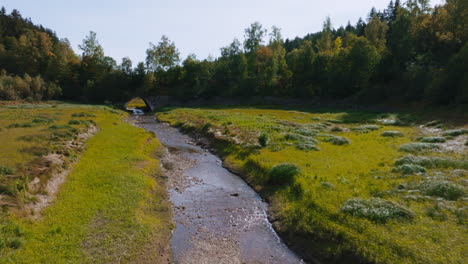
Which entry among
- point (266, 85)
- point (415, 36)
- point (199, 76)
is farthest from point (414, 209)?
point (199, 76)

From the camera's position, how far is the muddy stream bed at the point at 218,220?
55.6 ft

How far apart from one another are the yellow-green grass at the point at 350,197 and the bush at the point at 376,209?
41 centimetres

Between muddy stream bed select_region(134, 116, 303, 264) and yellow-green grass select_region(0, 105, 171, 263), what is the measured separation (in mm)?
1419

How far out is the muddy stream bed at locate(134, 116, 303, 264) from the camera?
17.0m

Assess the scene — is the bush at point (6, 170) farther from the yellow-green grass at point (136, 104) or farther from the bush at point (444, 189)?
the yellow-green grass at point (136, 104)

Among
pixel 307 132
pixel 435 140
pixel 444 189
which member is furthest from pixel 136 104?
pixel 444 189

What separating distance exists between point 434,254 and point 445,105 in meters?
60.5

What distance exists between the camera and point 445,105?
2389 inches

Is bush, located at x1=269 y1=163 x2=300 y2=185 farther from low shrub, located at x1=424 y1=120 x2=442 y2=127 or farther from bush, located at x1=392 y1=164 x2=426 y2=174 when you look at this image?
low shrub, located at x1=424 y1=120 x2=442 y2=127

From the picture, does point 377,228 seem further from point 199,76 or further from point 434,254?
point 199,76

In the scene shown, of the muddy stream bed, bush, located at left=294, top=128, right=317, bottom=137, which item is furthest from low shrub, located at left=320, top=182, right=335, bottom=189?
bush, located at left=294, top=128, right=317, bottom=137

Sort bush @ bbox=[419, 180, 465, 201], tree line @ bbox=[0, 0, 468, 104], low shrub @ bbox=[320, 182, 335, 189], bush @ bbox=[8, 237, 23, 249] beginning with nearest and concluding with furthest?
1. bush @ bbox=[8, 237, 23, 249]
2. bush @ bbox=[419, 180, 465, 201]
3. low shrub @ bbox=[320, 182, 335, 189]
4. tree line @ bbox=[0, 0, 468, 104]

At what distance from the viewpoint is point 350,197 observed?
2020cm

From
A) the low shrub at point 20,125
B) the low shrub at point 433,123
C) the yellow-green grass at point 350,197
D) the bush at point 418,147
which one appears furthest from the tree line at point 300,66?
the low shrub at point 20,125
